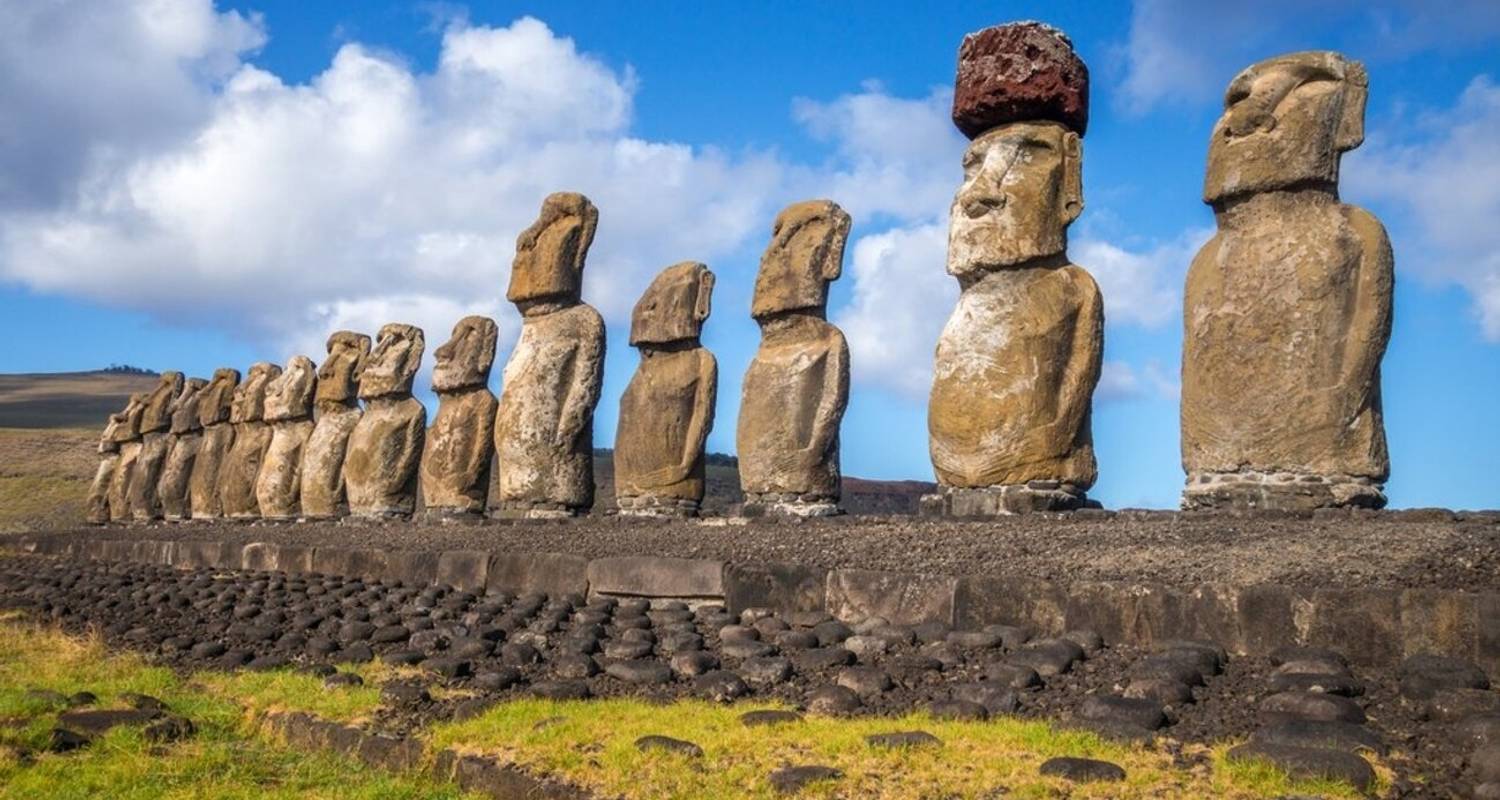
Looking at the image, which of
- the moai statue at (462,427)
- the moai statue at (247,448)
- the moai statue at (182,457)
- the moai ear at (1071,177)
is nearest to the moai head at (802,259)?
the moai ear at (1071,177)

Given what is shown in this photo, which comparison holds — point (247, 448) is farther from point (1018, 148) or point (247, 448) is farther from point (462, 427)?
point (1018, 148)

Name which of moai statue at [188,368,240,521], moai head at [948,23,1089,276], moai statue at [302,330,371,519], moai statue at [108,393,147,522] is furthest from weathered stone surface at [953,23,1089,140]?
moai statue at [108,393,147,522]

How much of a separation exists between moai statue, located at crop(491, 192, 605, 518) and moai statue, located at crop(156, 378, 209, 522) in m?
11.9

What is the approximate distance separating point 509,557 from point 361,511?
780 centimetres

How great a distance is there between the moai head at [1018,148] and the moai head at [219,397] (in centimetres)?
1689

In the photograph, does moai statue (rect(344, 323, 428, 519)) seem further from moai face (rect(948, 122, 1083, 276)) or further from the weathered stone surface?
the weathered stone surface

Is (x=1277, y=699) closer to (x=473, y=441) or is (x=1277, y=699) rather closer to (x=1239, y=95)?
(x=1239, y=95)

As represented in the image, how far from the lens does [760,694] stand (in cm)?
539

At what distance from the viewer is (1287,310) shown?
311 inches

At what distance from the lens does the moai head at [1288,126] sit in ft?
26.3

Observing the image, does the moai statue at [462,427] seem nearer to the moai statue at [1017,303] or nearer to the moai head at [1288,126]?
the moai statue at [1017,303]

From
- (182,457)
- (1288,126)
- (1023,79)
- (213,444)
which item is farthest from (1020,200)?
(182,457)

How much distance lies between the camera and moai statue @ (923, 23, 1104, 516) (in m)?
8.92

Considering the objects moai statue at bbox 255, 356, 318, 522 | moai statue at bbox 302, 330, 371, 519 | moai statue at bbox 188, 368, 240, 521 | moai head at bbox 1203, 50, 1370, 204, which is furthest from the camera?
moai statue at bbox 188, 368, 240, 521
